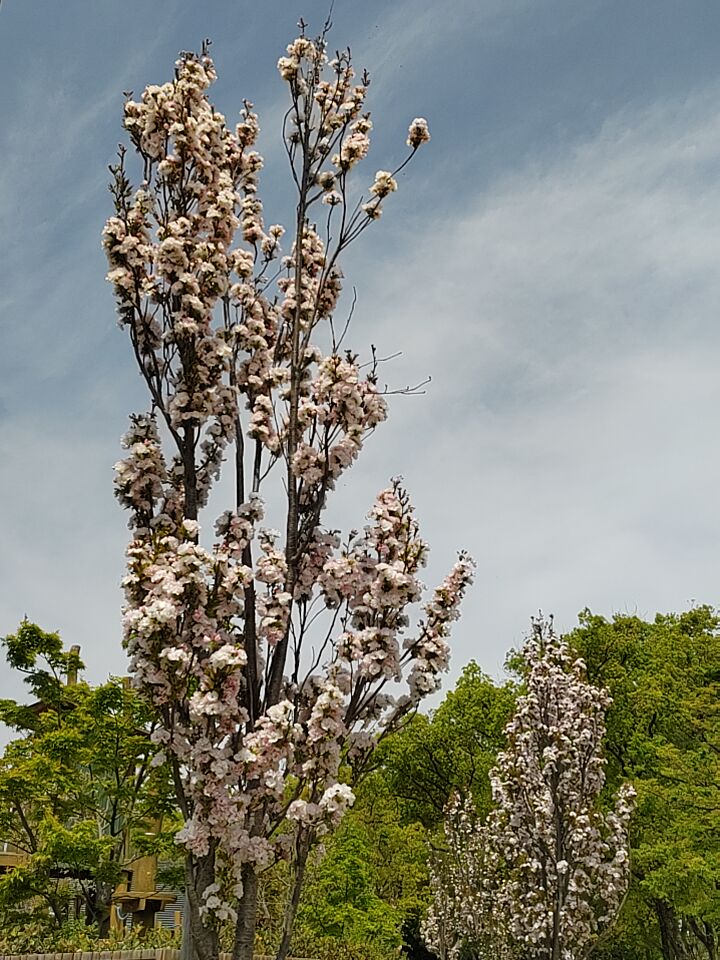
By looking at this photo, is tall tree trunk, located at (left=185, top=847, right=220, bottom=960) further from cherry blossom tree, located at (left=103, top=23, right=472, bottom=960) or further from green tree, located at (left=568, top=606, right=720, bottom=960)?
green tree, located at (left=568, top=606, right=720, bottom=960)

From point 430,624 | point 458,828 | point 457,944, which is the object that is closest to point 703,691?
point 458,828

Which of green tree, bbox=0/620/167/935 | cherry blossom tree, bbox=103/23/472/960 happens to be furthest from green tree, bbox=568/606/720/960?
cherry blossom tree, bbox=103/23/472/960

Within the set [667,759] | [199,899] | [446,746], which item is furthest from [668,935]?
[199,899]

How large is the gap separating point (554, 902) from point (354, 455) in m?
7.27

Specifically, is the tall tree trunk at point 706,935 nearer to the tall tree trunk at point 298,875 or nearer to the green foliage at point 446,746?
the green foliage at point 446,746

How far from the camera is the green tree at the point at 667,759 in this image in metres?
15.1

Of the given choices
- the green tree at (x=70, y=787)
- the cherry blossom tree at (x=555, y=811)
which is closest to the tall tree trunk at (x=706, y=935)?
the cherry blossom tree at (x=555, y=811)

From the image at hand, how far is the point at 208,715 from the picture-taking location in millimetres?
3719

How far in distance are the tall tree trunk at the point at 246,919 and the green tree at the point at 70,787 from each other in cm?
914

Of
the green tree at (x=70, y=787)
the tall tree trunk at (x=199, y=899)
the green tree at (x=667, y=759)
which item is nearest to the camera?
the tall tree trunk at (x=199, y=899)

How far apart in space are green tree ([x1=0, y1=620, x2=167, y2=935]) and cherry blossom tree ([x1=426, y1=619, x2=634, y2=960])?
5070 millimetres

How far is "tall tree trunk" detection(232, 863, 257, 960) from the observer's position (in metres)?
3.81

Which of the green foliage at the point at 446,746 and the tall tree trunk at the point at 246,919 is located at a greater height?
the green foliage at the point at 446,746

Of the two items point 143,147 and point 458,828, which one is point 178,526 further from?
point 458,828
